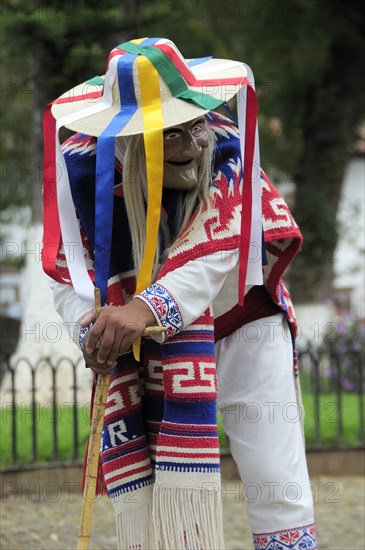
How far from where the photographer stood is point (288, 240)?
394 cm

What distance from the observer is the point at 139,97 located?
353cm

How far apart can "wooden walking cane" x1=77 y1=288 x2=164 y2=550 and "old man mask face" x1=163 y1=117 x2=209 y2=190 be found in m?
0.49

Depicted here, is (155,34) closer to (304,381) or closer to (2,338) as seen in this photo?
(304,381)

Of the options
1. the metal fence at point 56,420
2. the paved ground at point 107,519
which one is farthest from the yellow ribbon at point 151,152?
the metal fence at point 56,420

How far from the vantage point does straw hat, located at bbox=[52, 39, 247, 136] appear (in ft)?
11.4

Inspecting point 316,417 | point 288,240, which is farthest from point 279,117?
point 288,240

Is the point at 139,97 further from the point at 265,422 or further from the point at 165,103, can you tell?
the point at 265,422

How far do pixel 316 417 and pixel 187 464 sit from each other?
15.6 ft

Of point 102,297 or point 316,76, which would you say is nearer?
point 102,297

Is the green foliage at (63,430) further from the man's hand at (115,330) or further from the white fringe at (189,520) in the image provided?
the man's hand at (115,330)

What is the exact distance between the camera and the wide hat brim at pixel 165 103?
347 centimetres

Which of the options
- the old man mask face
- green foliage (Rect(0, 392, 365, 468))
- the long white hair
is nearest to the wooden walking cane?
the long white hair

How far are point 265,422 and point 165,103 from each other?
1.16m

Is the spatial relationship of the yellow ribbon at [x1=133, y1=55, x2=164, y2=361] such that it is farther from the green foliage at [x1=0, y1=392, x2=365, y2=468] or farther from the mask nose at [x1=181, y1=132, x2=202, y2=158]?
the green foliage at [x1=0, y1=392, x2=365, y2=468]
